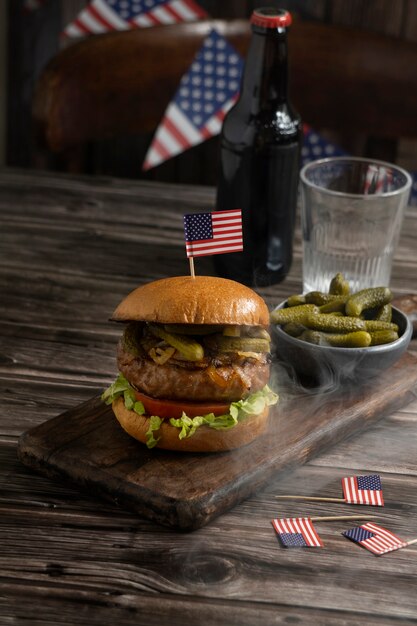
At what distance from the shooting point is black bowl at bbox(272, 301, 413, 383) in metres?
1.86

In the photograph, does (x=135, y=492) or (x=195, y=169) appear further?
(x=195, y=169)

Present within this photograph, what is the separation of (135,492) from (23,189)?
1.67m

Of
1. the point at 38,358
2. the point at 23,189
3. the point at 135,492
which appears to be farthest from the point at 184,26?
the point at 135,492

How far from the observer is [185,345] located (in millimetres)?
1615

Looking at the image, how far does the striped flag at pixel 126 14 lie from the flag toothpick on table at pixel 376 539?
124 inches

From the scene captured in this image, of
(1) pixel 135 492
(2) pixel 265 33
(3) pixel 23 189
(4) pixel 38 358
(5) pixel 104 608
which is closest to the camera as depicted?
(5) pixel 104 608

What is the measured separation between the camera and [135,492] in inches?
59.9

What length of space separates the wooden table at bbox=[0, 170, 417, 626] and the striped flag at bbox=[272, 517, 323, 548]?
0.01 m

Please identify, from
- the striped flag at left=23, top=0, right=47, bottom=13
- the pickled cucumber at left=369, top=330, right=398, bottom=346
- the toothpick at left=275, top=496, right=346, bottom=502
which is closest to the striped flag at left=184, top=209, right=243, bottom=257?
the pickled cucumber at left=369, top=330, right=398, bottom=346

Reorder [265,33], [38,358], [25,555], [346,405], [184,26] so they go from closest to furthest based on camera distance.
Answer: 1. [25,555]
2. [346,405]
3. [38,358]
4. [265,33]
5. [184,26]

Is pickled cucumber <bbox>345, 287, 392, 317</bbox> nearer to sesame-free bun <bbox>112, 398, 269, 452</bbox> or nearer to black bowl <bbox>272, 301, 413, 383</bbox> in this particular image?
black bowl <bbox>272, 301, 413, 383</bbox>

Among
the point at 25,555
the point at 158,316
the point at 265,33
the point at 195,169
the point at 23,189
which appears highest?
the point at 265,33

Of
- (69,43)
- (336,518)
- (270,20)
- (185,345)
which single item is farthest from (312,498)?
(69,43)

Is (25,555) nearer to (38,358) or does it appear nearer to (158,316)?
(158,316)
